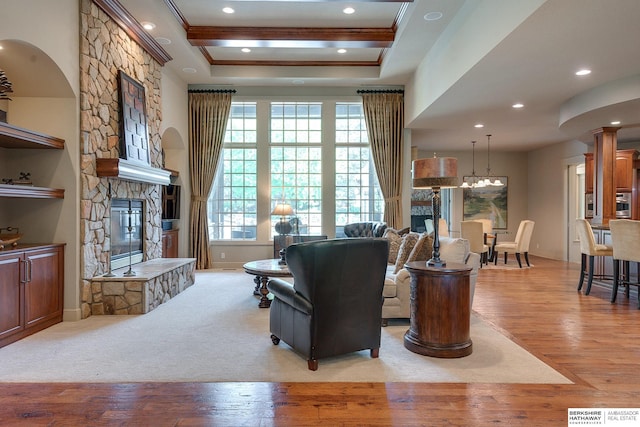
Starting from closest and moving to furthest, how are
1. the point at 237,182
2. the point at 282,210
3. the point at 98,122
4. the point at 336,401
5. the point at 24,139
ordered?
1. the point at 336,401
2. the point at 24,139
3. the point at 98,122
4. the point at 282,210
5. the point at 237,182

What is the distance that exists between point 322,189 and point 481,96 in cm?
346

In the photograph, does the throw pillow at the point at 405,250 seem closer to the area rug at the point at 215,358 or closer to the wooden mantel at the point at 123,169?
the area rug at the point at 215,358

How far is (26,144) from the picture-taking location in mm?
3881

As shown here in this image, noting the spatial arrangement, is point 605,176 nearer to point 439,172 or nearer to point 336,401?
point 439,172

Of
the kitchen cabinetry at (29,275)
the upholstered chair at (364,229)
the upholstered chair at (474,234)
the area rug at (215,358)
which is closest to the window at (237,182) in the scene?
the upholstered chair at (364,229)

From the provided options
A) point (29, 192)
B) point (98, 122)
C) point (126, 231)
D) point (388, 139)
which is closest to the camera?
point (29, 192)

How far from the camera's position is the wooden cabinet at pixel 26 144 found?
331 centimetres

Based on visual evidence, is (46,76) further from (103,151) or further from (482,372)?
(482,372)

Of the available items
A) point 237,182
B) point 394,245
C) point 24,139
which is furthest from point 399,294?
point 237,182

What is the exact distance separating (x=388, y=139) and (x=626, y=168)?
486 cm

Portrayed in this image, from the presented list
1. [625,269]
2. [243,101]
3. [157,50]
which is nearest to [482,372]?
[625,269]

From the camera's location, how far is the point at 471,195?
1080 cm

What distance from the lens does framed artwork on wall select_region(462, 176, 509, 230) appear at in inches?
424

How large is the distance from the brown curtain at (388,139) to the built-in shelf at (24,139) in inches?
208
